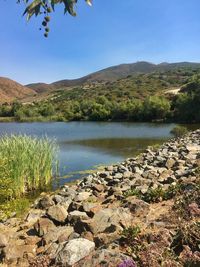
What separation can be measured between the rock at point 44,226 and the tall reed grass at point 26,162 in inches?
215

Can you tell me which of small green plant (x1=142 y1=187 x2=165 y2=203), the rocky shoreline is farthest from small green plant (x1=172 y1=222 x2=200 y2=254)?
small green plant (x1=142 y1=187 x2=165 y2=203)

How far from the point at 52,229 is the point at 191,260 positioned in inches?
143

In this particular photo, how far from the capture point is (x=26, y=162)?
1511 centimetres

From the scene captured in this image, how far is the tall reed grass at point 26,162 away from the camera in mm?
14320

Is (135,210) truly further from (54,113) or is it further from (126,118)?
(54,113)

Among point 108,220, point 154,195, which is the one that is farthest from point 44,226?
point 154,195

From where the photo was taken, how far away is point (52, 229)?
7555mm

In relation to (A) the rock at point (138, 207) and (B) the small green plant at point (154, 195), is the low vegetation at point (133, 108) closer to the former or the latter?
(B) the small green plant at point (154, 195)

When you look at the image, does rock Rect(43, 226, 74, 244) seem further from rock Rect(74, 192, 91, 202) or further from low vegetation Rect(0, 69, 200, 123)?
low vegetation Rect(0, 69, 200, 123)

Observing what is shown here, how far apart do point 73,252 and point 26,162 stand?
9.85m

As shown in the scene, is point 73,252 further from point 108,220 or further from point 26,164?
point 26,164

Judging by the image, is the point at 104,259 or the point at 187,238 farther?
the point at 187,238

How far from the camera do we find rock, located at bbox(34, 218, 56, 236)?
7.88m

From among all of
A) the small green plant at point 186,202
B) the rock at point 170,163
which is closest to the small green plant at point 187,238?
the small green plant at point 186,202
